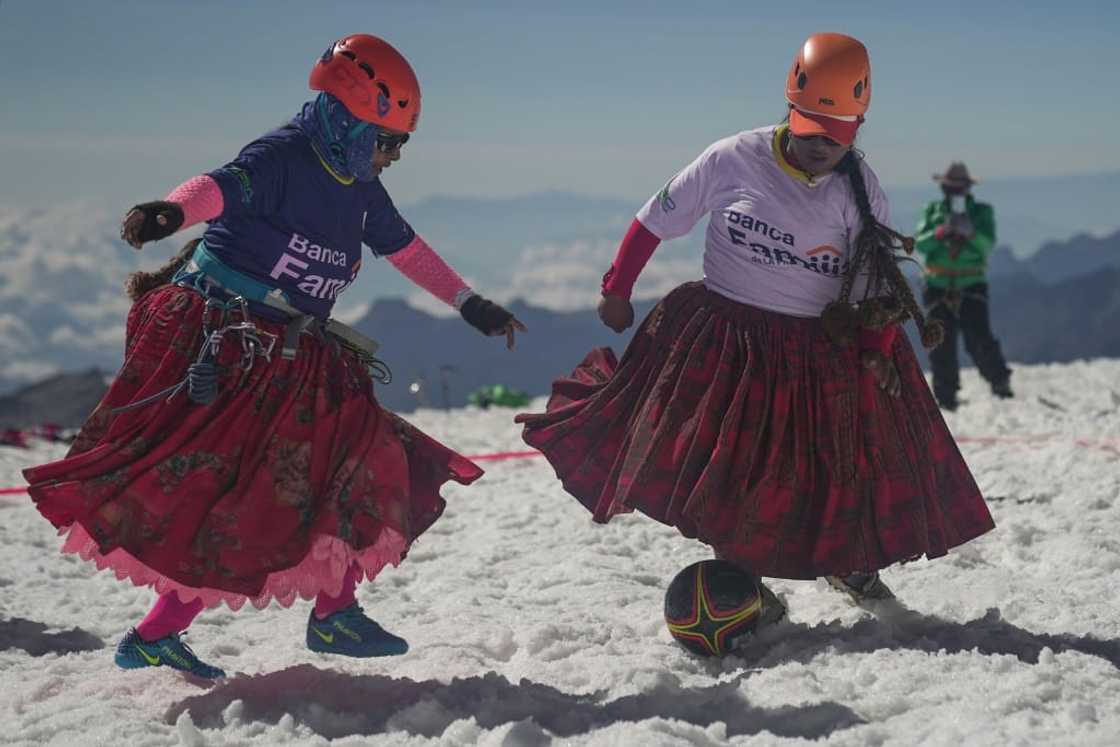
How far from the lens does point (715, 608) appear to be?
413 centimetres

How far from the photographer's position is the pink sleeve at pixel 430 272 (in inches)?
174

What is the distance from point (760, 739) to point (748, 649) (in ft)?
3.00

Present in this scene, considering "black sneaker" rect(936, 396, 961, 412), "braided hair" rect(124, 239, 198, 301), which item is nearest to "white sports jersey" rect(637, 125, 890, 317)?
"braided hair" rect(124, 239, 198, 301)

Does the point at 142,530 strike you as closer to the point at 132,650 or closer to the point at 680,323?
the point at 132,650

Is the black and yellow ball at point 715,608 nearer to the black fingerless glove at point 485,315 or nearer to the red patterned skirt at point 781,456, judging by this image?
the red patterned skirt at point 781,456

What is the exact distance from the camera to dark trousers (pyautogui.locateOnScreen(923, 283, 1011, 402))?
10898 millimetres

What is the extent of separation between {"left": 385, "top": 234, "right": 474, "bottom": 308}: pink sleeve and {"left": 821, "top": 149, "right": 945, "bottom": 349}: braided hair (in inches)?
51.5

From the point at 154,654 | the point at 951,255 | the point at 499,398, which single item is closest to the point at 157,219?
the point at 154,654

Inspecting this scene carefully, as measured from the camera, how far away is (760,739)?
333 cm

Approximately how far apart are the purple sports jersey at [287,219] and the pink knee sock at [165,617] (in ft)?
3.39

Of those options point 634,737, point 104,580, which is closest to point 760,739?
point 634,737

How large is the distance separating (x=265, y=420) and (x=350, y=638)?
778 mm

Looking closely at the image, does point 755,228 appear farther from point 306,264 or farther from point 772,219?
point 306,264

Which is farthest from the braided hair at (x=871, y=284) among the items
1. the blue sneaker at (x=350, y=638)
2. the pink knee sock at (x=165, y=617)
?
the pink knee sock at (x=165, y=617)
